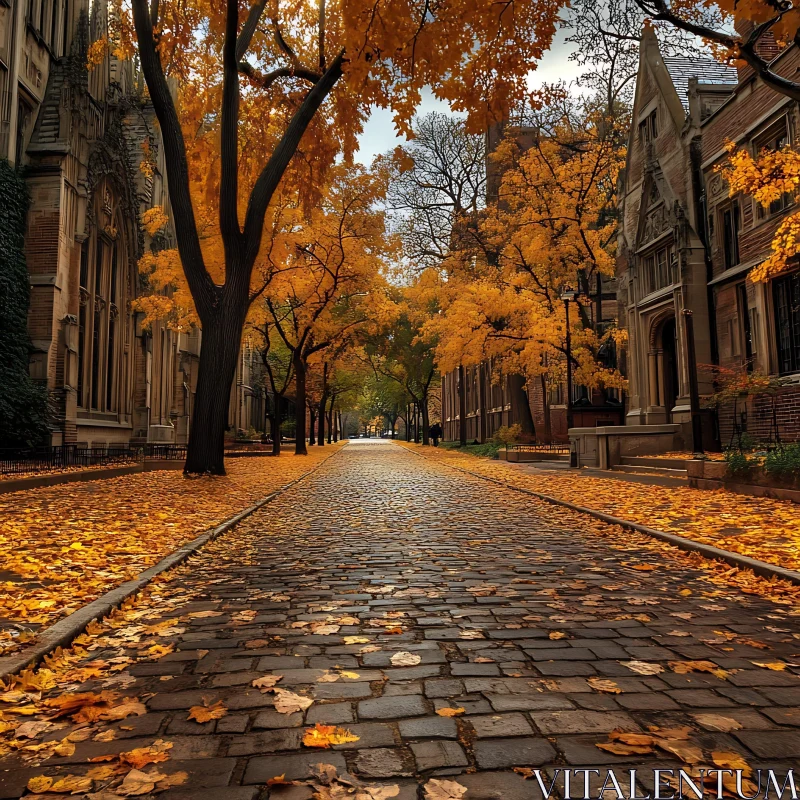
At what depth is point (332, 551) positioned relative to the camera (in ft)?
25.4

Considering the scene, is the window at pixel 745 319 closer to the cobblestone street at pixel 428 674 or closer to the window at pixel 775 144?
the window at pixel 775 144

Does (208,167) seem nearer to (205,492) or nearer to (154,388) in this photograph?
(205,492)

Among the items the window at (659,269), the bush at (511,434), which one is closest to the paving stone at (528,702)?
the window at (659,269)

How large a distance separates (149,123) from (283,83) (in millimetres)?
18268

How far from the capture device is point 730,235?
21047 millimetres

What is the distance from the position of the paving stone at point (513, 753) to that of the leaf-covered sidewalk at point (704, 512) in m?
4.52

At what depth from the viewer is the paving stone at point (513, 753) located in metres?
2.69

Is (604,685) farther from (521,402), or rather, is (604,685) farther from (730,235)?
(521,402)

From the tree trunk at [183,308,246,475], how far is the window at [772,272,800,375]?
14.2m

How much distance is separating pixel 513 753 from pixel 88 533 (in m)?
6.93

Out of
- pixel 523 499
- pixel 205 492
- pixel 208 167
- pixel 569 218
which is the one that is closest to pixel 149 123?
pixel 208 167

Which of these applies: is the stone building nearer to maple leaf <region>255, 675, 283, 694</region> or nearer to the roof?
maple leaf <region>255, 675, 283, 694</region>

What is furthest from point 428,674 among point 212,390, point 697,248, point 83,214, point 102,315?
point 102,315

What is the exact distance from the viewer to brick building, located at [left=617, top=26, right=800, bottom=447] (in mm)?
18344
